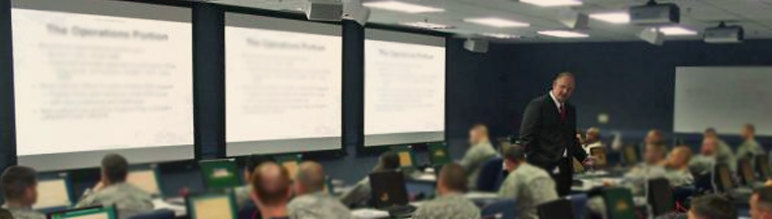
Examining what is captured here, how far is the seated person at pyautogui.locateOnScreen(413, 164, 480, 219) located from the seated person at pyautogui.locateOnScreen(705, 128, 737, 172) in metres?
0.60

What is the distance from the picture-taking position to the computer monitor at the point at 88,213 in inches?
111

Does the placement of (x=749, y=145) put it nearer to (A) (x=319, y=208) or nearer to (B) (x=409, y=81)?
(B) (x=409, y=81)

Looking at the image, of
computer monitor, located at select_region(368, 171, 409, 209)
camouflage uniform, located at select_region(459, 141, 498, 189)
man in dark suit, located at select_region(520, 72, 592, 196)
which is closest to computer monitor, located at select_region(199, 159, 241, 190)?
computer monitor, located at select_region(368, 171, 409, 209)

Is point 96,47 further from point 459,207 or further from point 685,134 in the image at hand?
point 685,134

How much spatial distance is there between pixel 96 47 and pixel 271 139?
12.9 ft

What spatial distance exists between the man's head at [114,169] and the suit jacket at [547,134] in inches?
49.0

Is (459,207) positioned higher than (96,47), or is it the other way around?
(96,47)

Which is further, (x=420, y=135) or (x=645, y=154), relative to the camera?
(x=420, y=135)

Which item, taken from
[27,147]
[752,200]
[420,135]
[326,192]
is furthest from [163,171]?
[27,147]

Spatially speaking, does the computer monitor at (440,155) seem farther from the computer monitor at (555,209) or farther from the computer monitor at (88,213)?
the computer monitor at (88,213)

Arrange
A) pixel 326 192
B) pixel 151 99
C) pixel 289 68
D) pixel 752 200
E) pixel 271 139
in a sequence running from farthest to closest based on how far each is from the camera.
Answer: pixel 271 139, pixel 151 99, pixel 289 68, pixel 752 200, pixel 326 192

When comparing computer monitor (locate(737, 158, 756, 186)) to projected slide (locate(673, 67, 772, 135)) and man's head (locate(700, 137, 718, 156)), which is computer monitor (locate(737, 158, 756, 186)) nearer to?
man's head (locate(700, 137, 718, 156))

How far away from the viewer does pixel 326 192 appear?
2.47m

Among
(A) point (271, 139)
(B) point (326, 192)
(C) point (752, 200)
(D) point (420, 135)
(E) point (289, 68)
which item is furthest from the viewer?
(A) point (271, 139)
